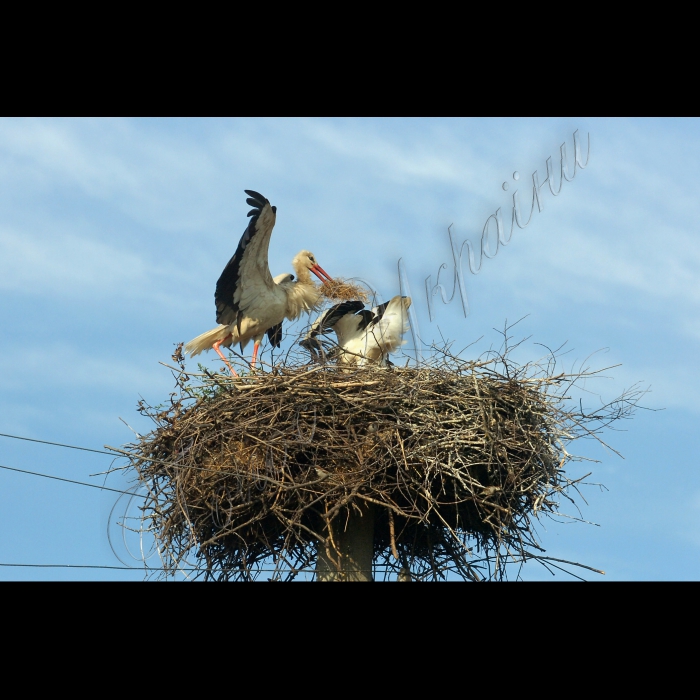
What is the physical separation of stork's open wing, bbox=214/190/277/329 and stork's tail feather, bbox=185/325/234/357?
0.43 feet

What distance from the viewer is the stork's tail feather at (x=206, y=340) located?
816 centimetres

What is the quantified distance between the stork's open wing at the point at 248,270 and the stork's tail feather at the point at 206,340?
13cm

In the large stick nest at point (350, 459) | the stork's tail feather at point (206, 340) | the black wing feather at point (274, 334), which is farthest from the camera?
the black wing feather at point (274, 334)

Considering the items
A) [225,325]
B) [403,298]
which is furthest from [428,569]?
[225,325]

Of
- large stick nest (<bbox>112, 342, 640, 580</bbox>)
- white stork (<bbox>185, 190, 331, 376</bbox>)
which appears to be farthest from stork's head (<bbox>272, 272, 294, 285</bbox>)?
→ large stick nest (<bbox>112, 342, 640, 580</bbox>)

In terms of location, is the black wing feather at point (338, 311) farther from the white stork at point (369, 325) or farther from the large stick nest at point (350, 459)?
the large stick nest at point (350, 459)

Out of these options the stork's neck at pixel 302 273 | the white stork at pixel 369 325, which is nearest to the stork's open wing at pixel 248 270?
the stork's neck at pixel 302 273

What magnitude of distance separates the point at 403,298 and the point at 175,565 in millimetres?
2793

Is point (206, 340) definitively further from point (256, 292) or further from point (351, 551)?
point (351, 551)

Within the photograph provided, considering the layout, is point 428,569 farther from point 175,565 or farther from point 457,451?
point 175,565
